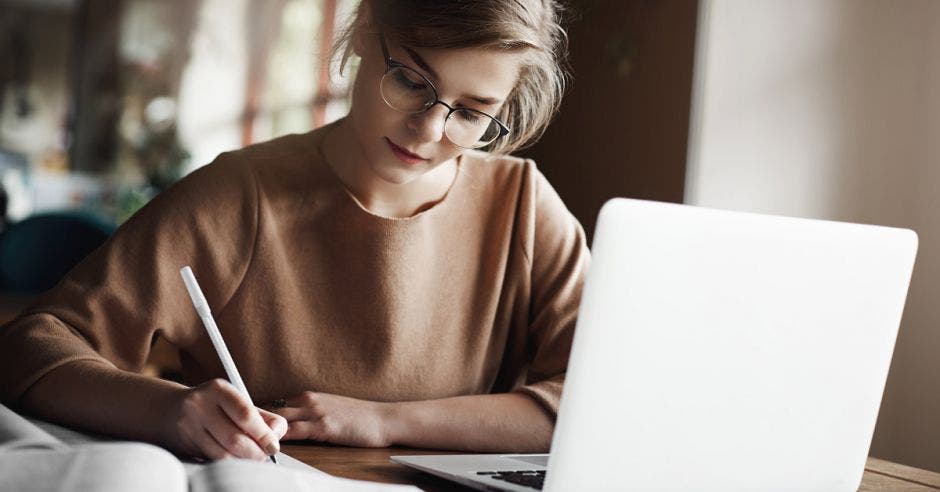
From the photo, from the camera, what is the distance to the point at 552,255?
4.91 feet

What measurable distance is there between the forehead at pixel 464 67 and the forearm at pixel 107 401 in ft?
1.49

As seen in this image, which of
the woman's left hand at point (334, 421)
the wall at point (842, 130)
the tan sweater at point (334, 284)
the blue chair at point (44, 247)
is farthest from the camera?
the blue chair at point (44, 247)

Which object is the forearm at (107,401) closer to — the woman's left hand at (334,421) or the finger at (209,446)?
the finger at (209,446)

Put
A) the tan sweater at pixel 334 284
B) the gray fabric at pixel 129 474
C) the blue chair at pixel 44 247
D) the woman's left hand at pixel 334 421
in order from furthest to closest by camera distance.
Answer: the blue chair at pixel 44 247 < the tan sweater at pixel 334 284 < the woman's left hand at pixel 334 421 < the gray fabric at pixel 129 474

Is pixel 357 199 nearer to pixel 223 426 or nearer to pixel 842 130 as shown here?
pixel 223 426

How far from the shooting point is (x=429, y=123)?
3.98 ft

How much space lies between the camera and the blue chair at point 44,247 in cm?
305

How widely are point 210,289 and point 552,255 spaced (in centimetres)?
48

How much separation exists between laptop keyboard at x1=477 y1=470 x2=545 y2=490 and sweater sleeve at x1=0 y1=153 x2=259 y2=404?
1.53ft

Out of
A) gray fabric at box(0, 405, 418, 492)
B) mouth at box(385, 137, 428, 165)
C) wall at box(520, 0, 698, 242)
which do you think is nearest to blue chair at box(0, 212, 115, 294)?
wall at box(520, 0, 698, 242)

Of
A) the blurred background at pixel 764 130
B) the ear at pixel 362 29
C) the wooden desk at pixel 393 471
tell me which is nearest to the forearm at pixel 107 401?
the wooden desk at pixel 393 471

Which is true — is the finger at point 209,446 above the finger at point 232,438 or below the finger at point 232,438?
below

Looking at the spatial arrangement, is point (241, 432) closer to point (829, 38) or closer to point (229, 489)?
point (229, 489)

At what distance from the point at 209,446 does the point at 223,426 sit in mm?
25
